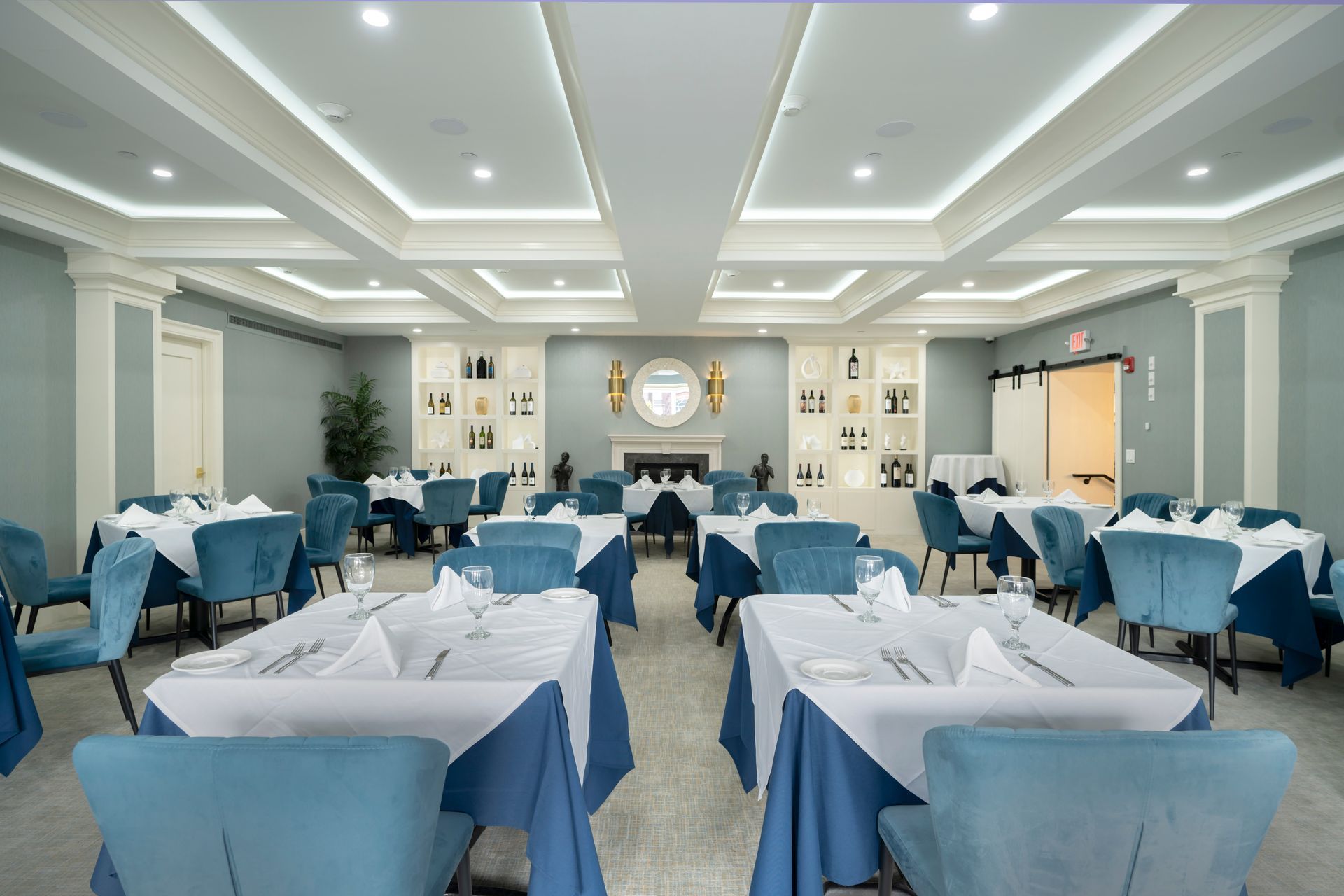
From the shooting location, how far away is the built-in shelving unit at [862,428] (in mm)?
9195

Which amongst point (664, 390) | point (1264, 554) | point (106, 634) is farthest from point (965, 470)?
point (106, 634)

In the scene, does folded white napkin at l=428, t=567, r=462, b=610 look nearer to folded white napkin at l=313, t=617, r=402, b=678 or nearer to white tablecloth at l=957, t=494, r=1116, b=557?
folded white napkin at l=313, t=617, r=402, b=678

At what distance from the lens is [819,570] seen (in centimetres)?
262

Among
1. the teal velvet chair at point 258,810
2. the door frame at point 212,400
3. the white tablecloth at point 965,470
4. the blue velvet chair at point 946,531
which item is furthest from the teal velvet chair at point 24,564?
the white tablecloth at point 965,470

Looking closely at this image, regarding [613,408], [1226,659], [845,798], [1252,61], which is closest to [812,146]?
[1252,61]

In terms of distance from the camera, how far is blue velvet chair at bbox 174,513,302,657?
11.5ft

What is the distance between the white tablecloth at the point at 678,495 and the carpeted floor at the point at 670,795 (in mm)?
2885

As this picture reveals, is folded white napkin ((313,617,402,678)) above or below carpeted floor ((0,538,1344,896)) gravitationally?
above

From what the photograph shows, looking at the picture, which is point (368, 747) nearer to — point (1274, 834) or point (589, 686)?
point (589, 686)

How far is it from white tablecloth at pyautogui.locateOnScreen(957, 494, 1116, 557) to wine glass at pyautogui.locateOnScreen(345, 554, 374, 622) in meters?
4.46

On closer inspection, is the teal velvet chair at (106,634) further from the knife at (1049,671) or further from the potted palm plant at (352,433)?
the potted palm plant at (352,433)
